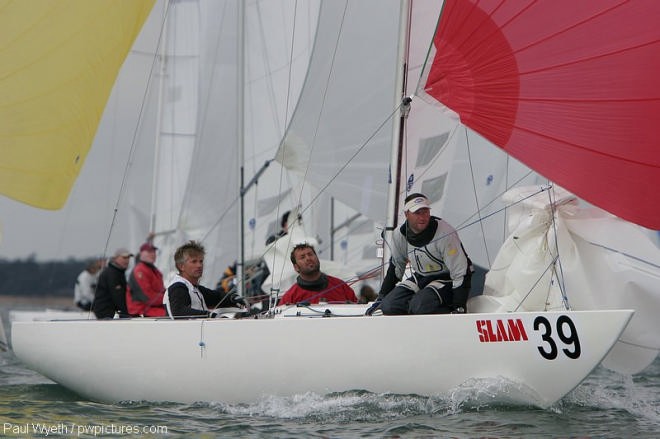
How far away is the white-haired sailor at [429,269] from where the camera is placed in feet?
17.9

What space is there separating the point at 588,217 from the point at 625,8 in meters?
1.21

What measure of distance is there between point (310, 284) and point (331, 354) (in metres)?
1.40

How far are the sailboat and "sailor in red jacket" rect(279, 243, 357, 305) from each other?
24.4 inches

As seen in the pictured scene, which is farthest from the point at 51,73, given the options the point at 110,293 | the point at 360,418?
the point at 360,418

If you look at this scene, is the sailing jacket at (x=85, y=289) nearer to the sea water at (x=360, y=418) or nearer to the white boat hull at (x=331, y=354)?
the white boat hull at (x=331, y=354)

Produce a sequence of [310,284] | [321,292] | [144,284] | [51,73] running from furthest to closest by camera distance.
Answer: [144,284] → [51,73] → [310,284] → [321,292]

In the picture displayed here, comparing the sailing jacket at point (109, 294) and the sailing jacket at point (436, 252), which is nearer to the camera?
Answer: the sailing jacket at point (436, 252)

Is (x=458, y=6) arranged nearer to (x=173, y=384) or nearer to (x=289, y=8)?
(x=173, y=384)

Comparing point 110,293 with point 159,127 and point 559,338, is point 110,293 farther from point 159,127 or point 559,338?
point 159,127

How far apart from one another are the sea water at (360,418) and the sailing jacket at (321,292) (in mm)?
1131

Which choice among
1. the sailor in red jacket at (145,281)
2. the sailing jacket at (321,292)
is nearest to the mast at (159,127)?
the sailor in red jacket at (145,281)

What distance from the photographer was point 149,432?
492 centimetres

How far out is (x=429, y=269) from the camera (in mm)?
5602

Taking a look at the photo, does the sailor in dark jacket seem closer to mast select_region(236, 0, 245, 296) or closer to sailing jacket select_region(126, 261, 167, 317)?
sailing jacket select_region(126, 261, 167, 317)
